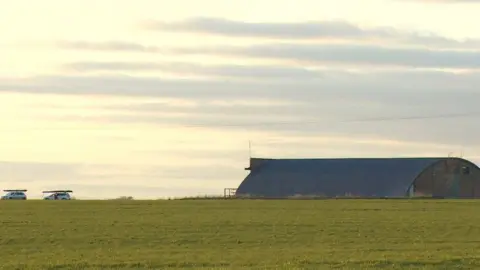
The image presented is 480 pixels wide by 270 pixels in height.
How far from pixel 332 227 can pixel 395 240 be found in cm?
934

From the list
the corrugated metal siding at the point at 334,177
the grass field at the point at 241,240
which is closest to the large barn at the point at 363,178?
the corrugated metal siding at the point at 334,177

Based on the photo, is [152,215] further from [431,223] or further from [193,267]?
[193,267]

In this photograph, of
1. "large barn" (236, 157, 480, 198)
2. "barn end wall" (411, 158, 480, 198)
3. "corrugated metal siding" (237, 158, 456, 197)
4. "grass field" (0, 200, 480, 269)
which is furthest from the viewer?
"corrugated metal siding" (237, 158, 456, 197)

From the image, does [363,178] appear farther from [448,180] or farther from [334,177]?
[448,180]

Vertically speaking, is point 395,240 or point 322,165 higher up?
point 322,165

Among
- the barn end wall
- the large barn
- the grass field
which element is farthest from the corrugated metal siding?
the grass field

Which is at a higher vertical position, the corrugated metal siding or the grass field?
the corrugated metal siding

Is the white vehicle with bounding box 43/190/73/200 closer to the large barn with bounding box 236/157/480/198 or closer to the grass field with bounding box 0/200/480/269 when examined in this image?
the large barn with bounding box 236/157/480/198

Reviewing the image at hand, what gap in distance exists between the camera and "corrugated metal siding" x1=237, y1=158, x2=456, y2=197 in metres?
132

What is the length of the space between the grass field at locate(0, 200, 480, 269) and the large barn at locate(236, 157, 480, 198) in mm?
53703

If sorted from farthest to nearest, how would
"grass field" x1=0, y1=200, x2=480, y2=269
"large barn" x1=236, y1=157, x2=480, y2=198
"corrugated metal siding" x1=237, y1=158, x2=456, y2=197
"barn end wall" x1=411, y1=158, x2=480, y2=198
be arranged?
"corrugated metal siding" x1=237, y1=158, x2=456, y2=197
"large barn" x1=236, y1=157, x2=480, y2=198
"barn end wall" x1=411, y1=158, x2=480, y2=198
"grass field" x1=0, y1=200, x2=480, y2=269

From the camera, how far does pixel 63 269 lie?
37.5 meters

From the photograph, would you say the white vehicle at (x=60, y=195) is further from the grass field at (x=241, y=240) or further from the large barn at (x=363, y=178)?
the grass field at (x=241, y=240)

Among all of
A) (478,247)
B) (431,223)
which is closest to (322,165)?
(431,223)
